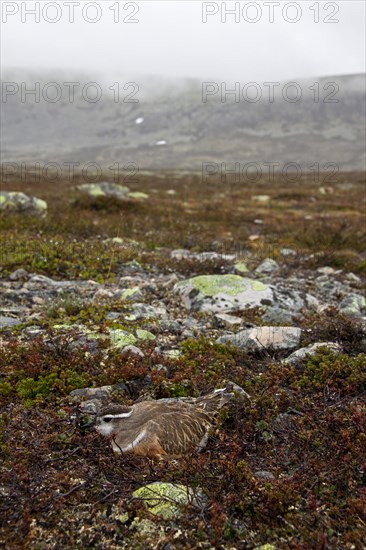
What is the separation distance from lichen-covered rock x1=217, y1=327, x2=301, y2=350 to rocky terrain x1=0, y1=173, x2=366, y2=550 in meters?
0.02

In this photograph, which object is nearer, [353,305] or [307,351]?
[307,351]

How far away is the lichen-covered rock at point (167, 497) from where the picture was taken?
365 centimetres

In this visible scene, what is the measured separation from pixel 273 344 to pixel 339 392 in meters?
1.56

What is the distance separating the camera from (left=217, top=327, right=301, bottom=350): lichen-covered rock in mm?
6727

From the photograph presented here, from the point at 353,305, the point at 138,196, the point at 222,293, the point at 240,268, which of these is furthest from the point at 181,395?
the point at 138,196

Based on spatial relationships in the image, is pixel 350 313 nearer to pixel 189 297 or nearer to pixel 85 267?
pixel 189 297

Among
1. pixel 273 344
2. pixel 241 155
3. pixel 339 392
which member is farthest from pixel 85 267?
pixel 241 155

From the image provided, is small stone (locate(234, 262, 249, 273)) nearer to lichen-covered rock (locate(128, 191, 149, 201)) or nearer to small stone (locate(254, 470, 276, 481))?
small stone (locate(254, 470, 276, 481))

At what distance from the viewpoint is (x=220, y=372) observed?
5.94 metres

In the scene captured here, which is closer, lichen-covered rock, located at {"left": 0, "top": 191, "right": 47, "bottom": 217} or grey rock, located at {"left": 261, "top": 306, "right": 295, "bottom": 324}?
grey rock, located at {"left": 261, "top": 306, "right": 295, "bottom": 324}

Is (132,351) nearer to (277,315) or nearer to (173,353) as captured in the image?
(173,353)

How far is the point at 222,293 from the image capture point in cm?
927

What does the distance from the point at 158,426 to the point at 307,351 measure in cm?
295

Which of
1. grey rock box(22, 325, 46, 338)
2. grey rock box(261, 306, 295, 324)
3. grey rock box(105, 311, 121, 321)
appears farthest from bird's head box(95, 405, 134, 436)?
grey rock box(261, 306, 295, 324)
